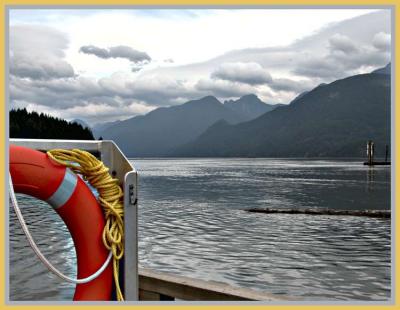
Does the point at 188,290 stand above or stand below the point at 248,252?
above

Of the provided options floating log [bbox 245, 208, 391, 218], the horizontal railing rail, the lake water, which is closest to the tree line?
the lake water

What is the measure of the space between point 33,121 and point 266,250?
4462cm

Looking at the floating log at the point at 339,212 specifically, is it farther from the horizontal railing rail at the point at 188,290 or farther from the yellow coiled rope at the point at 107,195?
the yellow coiled rope at the point at 107,195

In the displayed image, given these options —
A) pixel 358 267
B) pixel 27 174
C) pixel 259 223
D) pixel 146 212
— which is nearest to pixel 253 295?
pixel 27 174

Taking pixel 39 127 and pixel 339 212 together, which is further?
pixel 39 127

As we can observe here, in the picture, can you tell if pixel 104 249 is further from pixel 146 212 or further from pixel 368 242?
pixel 146 212

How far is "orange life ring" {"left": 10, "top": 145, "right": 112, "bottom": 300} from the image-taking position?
2400mm

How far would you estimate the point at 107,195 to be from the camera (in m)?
2.58

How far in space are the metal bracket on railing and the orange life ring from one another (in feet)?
0.32

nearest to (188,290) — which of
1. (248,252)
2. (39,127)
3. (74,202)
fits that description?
(74,202)

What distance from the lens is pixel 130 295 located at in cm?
262

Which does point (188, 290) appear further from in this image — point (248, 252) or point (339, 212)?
point (339, 212)

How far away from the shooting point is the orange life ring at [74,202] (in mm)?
2400

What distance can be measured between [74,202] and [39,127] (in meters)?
49.7
